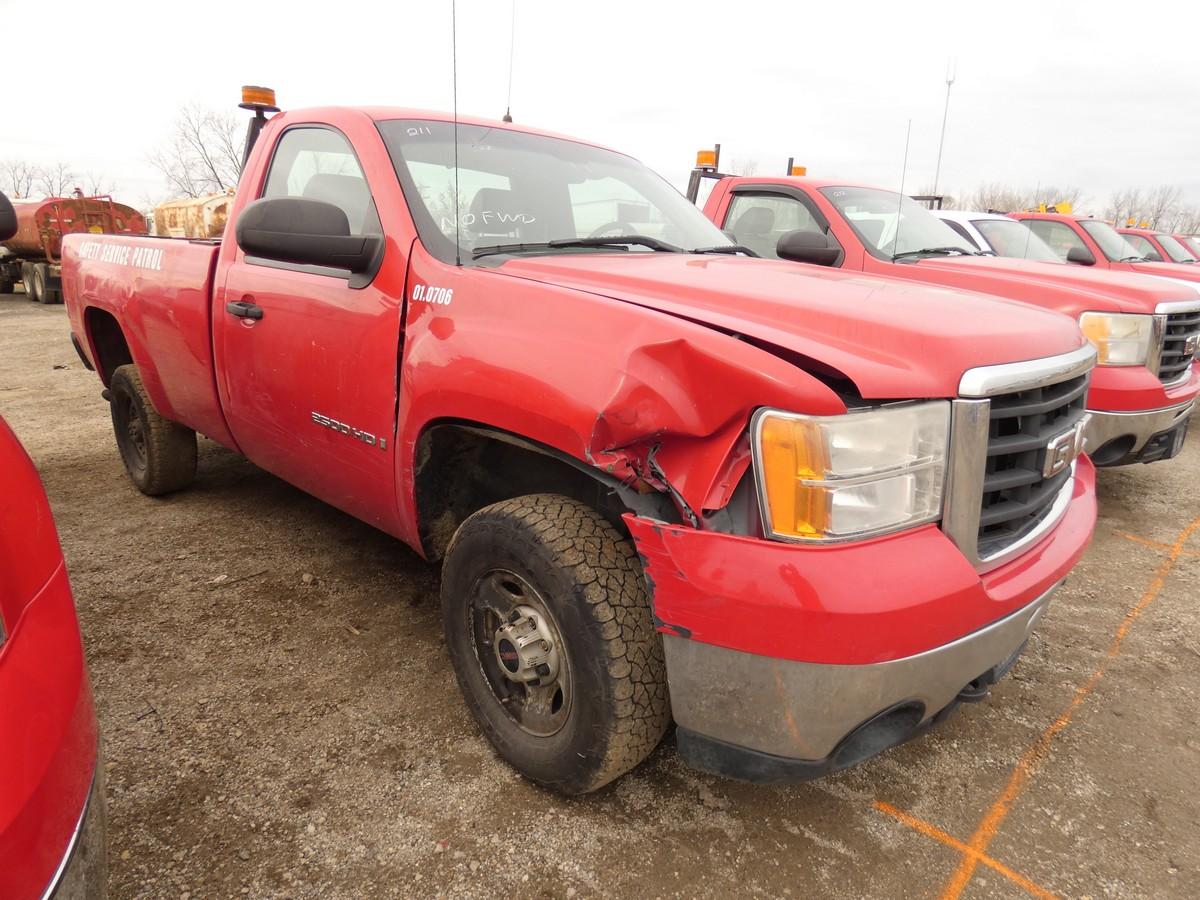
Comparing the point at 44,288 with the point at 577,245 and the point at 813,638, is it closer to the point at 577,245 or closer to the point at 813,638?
the point at 577,245

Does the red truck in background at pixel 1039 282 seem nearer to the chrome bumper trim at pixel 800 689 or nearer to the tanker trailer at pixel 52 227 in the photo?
the chrome bumper trim at pixel 800 689

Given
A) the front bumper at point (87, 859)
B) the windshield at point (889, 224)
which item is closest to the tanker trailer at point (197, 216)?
the windshield at point (889, 224)

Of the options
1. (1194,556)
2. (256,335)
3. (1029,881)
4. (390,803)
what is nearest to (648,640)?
(390,803)

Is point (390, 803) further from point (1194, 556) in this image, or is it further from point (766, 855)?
point (1194, 556)

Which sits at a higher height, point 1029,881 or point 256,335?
point 256,335

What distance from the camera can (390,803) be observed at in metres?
2.01

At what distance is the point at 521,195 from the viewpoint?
263cm

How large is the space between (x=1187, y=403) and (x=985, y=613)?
→ 361 centimetres

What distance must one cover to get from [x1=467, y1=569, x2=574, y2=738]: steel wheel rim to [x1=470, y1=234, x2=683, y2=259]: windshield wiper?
1.00m

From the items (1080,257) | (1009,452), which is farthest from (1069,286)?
(1080,257)

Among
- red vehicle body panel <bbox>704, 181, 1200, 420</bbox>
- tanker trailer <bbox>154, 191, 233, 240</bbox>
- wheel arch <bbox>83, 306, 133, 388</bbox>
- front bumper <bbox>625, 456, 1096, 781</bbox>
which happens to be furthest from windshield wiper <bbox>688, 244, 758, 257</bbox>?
tanker trailer <bbox>154, 191, 233, 240</bbox>

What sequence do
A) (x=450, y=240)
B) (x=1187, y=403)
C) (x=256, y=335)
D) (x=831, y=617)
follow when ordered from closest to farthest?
(x=831, y=617)
(x=450, y=240)
(x=256, y=335)
(x=1187, y=403)

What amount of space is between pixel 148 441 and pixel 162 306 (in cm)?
90

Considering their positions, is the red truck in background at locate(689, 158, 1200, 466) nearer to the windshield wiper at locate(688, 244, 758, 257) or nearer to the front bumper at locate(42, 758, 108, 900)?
the windshield wiper at locate(688, 244, 758, 257)
